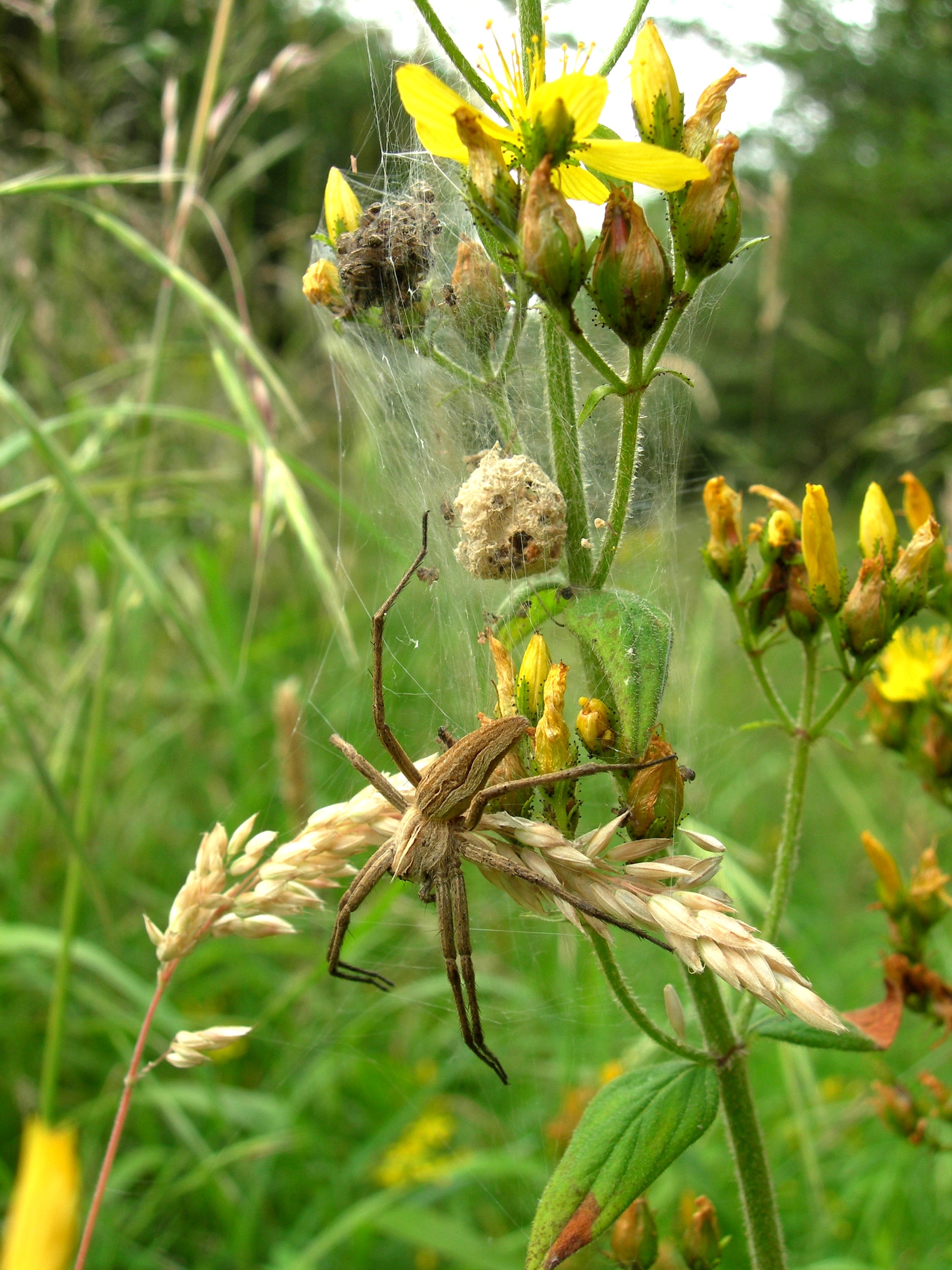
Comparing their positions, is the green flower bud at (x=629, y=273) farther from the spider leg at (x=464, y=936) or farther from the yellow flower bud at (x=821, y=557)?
the spider leg at (x=464, y=936)

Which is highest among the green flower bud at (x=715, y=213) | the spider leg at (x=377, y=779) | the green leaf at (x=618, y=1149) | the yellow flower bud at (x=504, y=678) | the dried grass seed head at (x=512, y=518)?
the green flower bud at (x=715, y=213)

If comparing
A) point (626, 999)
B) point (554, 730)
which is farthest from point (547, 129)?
point (626, 999)

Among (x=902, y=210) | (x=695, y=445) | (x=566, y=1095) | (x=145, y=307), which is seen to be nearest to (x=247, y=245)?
(x=145, y=307)

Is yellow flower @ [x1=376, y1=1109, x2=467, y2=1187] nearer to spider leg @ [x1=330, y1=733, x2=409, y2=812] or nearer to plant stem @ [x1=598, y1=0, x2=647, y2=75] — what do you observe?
spider leg @ [x1=330, y1=733, x2=409, y2=812]

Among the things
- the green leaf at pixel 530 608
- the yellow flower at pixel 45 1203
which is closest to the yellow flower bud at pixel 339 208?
the green leaf at pixel 530 608

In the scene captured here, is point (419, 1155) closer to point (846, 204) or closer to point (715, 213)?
point (715, 213)

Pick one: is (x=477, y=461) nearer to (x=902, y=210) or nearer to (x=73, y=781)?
(x=73, y=781)

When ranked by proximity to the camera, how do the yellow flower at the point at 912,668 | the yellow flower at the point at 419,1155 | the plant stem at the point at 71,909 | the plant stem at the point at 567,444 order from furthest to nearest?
the yellow flower at the point at 419,1155, the yellow flower at the point at 912,668, the plant stem at the point at 71,909, the plant stem at the point at 567,444
